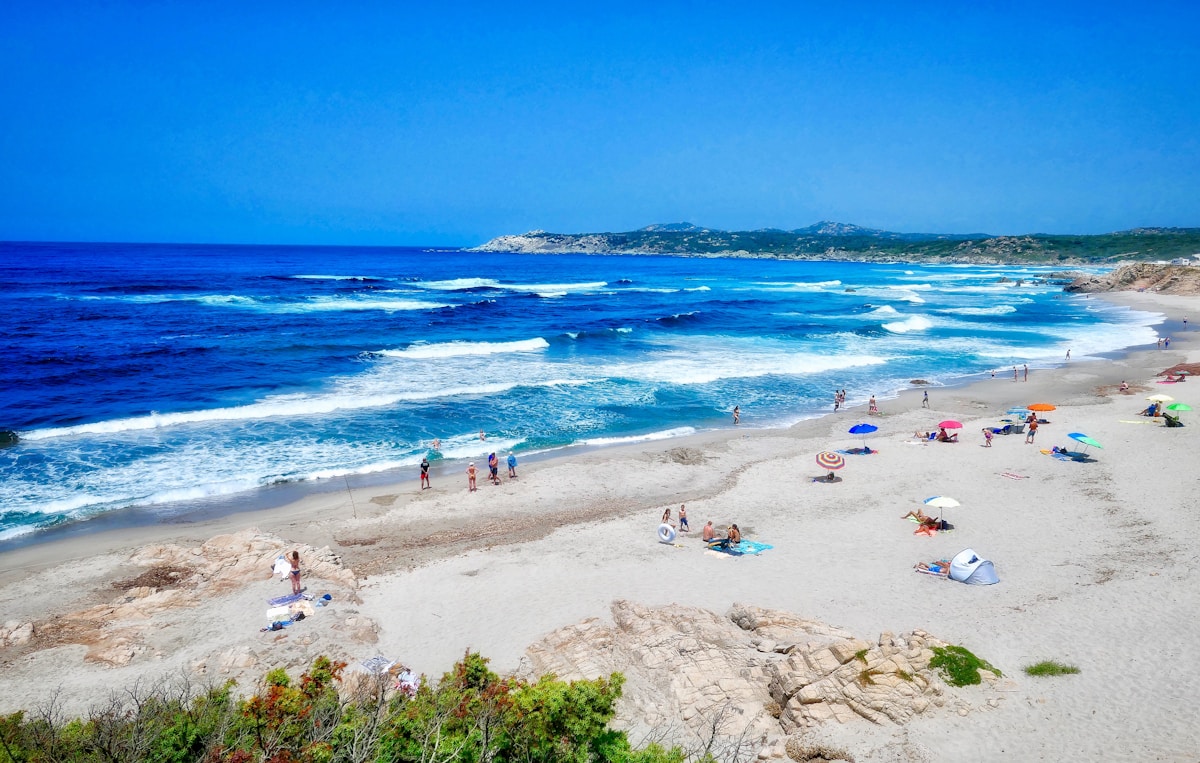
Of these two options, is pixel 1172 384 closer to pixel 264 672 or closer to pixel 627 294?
pixel 264 672

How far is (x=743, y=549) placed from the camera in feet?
49.3

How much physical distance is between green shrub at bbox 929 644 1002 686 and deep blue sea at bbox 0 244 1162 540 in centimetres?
1499

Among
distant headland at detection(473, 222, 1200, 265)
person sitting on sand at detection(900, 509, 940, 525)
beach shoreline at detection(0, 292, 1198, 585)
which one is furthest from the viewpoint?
distant headland at detection(473, 222, 1200, 265)

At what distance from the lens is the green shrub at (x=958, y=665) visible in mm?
9523

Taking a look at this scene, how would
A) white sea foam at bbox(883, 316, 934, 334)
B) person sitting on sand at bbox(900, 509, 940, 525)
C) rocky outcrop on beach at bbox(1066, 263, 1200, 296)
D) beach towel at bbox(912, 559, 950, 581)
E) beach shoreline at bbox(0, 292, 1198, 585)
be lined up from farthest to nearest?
rocky outcrop on beach at bbox(1066, 263, 1200, 296) → white sea foam at bbox(883, 316, 934, 334) → person sitting on sand at bbox(900, 509, 940, 525) → beach shoreline at bbox(0, 292, 1198, 585) → beach towel at bbox(912, 559, 950, 581)

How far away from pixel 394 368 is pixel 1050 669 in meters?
30.5

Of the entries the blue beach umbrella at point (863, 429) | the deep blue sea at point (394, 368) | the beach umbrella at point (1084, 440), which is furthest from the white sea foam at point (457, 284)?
the beach umbrella at point (1084, 440)

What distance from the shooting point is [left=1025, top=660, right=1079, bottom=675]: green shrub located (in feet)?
32.8

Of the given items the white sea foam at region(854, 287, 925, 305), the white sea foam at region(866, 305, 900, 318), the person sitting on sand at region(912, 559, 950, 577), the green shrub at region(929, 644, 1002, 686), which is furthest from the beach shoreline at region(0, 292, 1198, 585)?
the white sea foam at region(854, 287, 925, 305)

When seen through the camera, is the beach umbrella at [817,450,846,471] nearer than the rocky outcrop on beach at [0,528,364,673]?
No

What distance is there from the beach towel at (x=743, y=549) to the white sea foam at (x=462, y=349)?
2619cm

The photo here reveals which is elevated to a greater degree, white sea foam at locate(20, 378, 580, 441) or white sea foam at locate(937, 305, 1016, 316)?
white sea foam at locate(20, 378, 580, 441)

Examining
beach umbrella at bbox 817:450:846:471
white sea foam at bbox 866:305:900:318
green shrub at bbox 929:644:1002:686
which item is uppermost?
green shrub at bbox 929:644:1002:686

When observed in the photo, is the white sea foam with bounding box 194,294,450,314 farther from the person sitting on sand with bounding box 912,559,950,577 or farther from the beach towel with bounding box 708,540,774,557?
the person sitting on sand with bounding box 912,559,950,577
